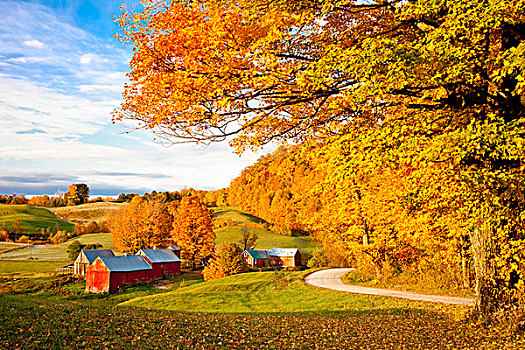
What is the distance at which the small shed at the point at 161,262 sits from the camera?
5003 cm

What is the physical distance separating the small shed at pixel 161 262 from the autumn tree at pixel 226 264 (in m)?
11.3

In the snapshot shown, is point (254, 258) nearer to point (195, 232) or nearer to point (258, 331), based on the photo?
point (195, 232)

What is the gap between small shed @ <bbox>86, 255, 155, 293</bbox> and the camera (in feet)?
138

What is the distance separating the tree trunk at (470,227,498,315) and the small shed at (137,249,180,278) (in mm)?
45541

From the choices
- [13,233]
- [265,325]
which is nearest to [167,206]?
[13,233]

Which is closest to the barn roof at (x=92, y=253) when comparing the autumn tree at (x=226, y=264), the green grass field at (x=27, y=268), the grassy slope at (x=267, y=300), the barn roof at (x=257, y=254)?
the green grass field at (x=27, y=268)

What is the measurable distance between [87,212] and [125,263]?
107 meters

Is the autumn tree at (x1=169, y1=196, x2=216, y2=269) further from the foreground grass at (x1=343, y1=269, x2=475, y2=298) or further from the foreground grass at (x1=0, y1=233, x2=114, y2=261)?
the foreground grass at (x1=0, y1=233, x2=114, y2=261)

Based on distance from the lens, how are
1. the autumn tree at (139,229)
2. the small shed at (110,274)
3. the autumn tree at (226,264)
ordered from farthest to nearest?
1. the autumn tree at (139,229)
2. the small shed at (110,274)
3. the autumn tree at (226,264)

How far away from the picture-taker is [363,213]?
2309cm

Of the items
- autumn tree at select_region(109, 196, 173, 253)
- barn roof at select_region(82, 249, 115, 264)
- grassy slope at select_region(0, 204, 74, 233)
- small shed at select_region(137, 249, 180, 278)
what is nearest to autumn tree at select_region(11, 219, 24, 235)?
grassy slope at select_region(0, 204, 74, 233)

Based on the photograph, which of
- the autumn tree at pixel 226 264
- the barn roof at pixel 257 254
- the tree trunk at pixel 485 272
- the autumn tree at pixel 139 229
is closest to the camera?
the tree trunk at pixel 485 272

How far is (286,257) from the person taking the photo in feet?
216

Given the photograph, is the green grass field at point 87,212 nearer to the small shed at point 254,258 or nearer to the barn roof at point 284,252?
the small shed at point 254,258
